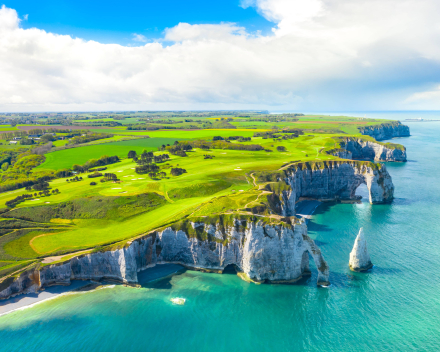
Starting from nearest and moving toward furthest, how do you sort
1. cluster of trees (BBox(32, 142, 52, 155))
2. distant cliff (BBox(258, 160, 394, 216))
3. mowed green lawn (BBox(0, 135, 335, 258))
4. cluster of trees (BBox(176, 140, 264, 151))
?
mowed green lawn (BBox(0, 135, 335, 258)), distant cliff (BBox(258, 160, 394, 216)), cluster of trees (BBox(32, 142, 52, 155)), cluster of trees (BBox(176, 140, 264, 151))

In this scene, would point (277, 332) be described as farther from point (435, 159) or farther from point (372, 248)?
point (435, 159)

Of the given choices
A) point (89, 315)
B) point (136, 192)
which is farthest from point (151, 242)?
point (136, 192)

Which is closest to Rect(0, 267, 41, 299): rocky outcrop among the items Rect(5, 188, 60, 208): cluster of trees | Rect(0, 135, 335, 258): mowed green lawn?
Rect(0, 135, 335, 258): mowed green lawn

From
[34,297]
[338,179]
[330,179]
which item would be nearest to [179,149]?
[330,179]

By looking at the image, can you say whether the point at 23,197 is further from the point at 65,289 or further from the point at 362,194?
the point at 362,194

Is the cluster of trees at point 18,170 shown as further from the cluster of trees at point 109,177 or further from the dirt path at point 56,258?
the dirt path at point 56,258

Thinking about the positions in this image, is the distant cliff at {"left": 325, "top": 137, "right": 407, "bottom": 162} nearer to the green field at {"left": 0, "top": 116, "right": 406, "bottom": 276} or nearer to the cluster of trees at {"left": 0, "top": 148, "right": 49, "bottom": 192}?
the green field at {"left": 0, "top": 116, "right": 406, "bottom": 276}

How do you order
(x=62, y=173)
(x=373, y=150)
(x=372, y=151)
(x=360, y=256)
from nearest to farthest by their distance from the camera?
Answer: (x=360, y=256) < (x=62, y=173) < (x=373, y=150) < (x=372, y=151)
